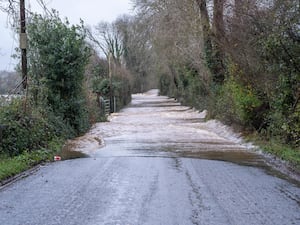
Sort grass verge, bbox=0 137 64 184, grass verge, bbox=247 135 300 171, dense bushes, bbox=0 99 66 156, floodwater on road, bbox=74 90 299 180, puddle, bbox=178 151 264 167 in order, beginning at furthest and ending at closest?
1. floodwater on road, bbox=74 90 299 180
2. dense bushes, bbox=0 99 66 156
3. puddle, bbox=178 151 264 167
4. grass verge, bbox=247 135 300 171
5. grass verge, bbox=0 137 64 184

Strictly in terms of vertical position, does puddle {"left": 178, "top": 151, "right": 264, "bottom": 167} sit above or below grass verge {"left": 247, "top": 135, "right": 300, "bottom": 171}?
below

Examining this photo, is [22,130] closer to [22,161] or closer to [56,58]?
[22,161]

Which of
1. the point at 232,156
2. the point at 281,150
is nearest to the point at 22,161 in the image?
the point at 232,156

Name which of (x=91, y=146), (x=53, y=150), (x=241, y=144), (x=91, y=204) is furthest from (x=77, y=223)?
(x=241, y=144)

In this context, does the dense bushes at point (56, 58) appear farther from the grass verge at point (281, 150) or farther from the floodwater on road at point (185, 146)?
the grass verge at point (281, 150)

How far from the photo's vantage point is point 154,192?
9430 millimetres

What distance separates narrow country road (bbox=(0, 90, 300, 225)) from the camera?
7.62 meters

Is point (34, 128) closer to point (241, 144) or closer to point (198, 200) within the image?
point (241, 144)

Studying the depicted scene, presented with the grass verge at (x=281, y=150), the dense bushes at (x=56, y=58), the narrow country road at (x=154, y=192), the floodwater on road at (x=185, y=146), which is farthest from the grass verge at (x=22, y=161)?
the grass verge at (x=281, y=150)

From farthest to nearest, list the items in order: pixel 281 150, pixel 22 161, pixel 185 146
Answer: pixel 185 146
pixel 281 150
pixel 22 161

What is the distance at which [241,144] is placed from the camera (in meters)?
18.8

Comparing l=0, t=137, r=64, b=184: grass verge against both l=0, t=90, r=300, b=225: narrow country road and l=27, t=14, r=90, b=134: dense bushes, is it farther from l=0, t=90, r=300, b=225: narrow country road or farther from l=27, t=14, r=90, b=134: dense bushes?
l=27, t=14, r=90, b=134: dense bushes

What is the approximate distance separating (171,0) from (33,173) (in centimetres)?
2438

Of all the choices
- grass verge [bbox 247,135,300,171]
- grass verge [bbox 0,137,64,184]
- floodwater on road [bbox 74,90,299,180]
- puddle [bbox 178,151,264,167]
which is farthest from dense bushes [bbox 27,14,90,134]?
grass verge [bbox 247,135,300,171]
